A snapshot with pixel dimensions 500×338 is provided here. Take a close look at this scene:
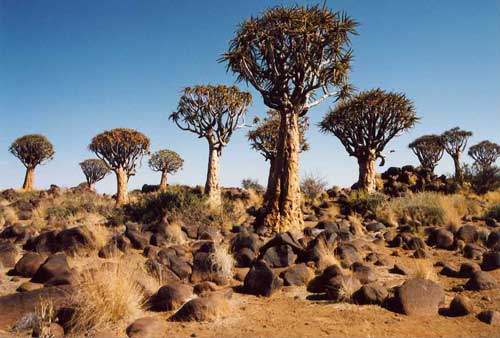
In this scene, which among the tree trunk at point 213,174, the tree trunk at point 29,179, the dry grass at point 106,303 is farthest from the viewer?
the tree trunk at point 29,179

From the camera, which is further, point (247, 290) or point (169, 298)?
point (247, 290)

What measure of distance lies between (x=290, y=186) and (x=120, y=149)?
39.7 feet

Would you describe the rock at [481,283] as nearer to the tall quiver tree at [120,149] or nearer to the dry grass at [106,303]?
the dry grass at [106,303]

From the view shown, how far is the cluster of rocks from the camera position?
1988cm

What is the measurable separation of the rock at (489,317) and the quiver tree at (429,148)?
107ft

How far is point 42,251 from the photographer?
718 centimetres

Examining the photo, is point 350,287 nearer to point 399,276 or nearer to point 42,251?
point 399,276

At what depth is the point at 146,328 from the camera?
12.1 feet

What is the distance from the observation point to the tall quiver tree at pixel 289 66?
31.6 ft

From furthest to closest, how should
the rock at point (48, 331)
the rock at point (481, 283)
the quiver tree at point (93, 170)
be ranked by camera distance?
the quiver tree at point (93, 170)
the rock at point (481, 283)
the rock at point (48, 331)

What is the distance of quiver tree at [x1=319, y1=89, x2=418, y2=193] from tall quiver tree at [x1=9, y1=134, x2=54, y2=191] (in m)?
24.7

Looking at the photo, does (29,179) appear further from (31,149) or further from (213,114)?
(213,114)

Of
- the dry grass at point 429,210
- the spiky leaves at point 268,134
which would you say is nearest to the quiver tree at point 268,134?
the spiky leaves at point 268,134

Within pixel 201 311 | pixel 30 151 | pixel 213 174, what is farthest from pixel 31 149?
pixel 201 311
